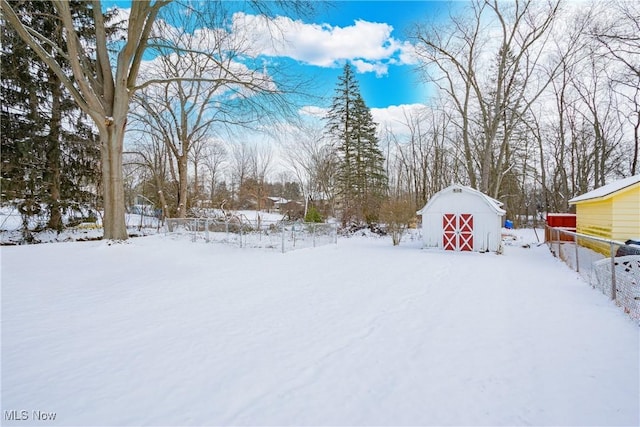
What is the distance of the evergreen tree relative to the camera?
12008 millimetres

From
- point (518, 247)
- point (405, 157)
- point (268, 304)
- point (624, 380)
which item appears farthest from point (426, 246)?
point (405, 157)

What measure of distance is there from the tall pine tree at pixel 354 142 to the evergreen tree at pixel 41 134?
16.3m

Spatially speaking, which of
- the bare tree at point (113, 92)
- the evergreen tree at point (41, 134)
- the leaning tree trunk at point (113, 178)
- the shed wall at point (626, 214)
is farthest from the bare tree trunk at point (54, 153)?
the shed wall at point (626, 214)

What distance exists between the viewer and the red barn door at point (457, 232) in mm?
12305

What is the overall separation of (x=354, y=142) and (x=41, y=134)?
62.7 feet

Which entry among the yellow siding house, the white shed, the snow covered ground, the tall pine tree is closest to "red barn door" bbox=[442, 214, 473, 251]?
the white shed

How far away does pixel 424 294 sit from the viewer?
5.73 metres

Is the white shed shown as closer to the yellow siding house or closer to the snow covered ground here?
the yellow siding house

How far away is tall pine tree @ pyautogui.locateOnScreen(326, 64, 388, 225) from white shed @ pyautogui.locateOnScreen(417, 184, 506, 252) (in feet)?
36.4

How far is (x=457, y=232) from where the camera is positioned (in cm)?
1244

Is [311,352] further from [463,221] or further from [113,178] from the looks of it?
[463,221]

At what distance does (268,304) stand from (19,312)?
3.41m

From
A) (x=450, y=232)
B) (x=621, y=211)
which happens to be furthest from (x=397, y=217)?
(x=621, y=211)

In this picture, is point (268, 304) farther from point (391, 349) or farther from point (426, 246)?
point (426, 246)
